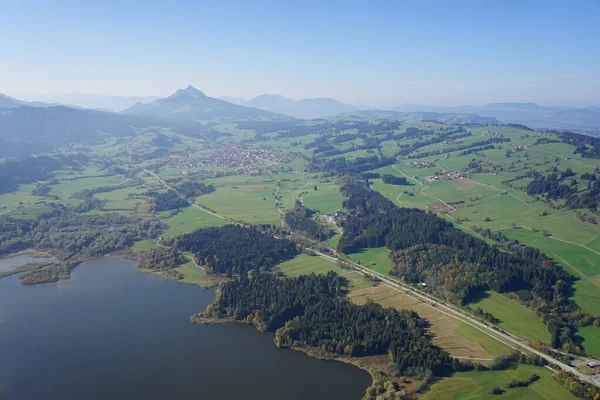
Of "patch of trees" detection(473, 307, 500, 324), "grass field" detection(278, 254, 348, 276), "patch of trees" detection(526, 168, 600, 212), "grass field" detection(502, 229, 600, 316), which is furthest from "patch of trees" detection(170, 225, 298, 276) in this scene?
"patch of trees" detection(526, 168, 600, 212)

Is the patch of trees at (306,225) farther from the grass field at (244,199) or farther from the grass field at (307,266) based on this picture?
the grass field at (307,266)

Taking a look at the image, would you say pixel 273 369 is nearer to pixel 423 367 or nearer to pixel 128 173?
pixel 423 367

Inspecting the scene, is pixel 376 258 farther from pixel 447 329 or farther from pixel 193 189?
pixel 193 189

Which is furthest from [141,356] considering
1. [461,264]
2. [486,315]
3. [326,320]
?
[461,264]

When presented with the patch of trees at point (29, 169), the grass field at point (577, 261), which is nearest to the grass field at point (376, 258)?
the grass field at point (577, 261)

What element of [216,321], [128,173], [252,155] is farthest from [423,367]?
[252,155]

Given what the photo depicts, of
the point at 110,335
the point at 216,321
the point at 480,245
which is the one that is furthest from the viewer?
the point at 480,245
